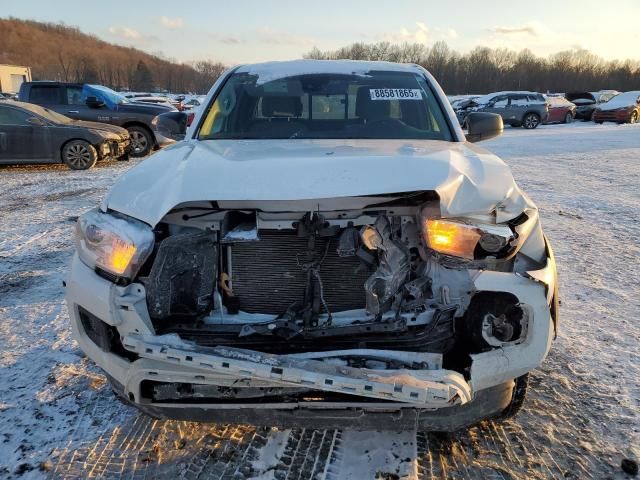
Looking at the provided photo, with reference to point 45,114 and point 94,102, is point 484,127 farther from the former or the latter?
point 94,102

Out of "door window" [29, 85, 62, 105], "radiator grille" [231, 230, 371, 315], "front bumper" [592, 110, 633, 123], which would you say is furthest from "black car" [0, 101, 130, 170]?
"front bumper" [592, 110, 633, 123]

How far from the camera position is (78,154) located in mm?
10258

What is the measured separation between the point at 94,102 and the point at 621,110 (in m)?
23.0

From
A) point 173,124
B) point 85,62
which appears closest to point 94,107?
point 173,124

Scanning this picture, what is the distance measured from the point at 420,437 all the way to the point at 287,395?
2.88 ft

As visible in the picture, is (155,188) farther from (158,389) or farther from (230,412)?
(230,412)

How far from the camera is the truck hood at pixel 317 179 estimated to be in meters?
2.04

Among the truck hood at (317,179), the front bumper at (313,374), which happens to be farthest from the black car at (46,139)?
the front bumper at (313,374)

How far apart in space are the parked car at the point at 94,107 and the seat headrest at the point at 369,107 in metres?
9.64

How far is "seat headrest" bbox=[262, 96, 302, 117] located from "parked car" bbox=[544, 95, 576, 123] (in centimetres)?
Answer: 2406

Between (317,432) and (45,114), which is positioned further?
(45,114)

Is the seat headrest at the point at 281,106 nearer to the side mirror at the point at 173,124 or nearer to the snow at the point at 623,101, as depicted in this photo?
the side mirror at the point at 173,124

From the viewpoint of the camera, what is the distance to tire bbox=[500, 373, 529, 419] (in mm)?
2232

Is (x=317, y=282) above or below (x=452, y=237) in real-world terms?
below
